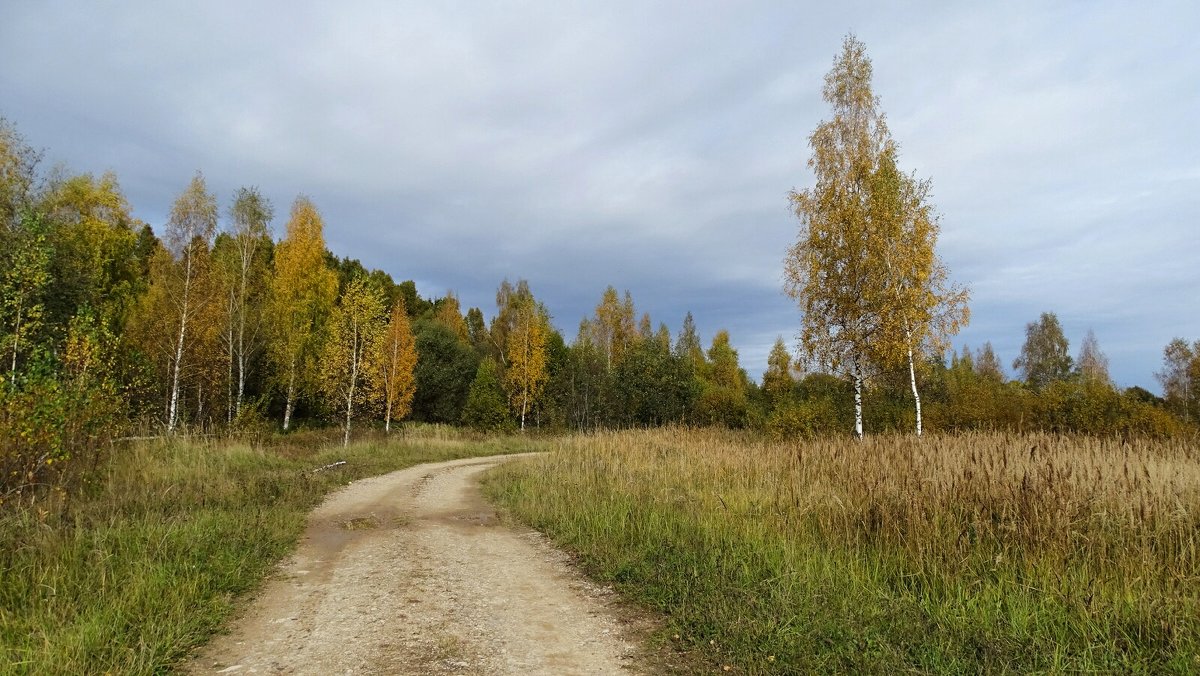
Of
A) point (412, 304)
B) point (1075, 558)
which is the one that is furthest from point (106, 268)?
point (1075, 558)

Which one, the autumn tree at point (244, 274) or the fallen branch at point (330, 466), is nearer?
the fallen branch at point (330, 466)

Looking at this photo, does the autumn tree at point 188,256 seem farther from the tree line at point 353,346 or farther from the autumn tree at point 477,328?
the autumn tree at point 477,328

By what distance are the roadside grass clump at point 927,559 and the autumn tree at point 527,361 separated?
31.4 m

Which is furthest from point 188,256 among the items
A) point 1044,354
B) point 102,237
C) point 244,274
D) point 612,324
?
point 1044,354

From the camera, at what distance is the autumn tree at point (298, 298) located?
29750 millimetres

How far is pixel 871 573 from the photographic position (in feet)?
19.6

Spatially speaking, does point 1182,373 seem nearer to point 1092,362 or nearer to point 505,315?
point 1092,362

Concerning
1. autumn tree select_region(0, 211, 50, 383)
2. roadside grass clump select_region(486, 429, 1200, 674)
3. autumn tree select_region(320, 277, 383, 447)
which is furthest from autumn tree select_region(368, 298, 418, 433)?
roadside grass clump select_region(486, 429, 1200, 674)

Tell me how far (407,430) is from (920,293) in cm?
2488

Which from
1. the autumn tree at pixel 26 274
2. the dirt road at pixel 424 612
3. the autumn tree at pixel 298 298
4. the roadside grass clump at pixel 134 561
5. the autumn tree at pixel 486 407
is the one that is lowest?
the dirt road at pixel 424 612

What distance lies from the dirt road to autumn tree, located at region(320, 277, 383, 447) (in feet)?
→ 58.6

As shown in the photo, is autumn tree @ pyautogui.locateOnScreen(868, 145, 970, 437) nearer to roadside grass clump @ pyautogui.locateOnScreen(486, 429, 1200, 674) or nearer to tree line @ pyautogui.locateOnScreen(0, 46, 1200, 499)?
tree line @ pyautogui.locateOnScreen(0, 46, 1200, 499)

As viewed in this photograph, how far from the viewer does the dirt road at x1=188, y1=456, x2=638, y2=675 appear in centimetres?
427

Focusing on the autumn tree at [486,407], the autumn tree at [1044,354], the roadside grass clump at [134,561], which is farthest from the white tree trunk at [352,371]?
the autumn tree at [1044,354]
